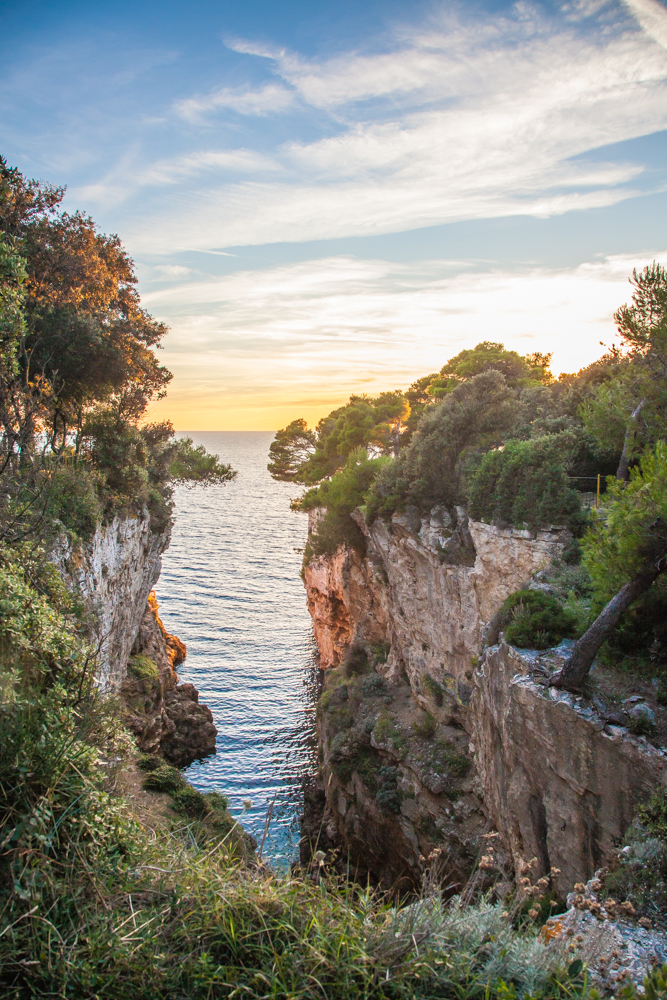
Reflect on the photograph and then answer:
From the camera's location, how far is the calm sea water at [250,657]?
81.8ft

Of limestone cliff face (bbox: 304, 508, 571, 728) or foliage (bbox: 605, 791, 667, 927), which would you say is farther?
limestone cliff face (bbox: 304, 508, 571, 728)

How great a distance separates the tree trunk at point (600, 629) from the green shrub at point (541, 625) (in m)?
1.50

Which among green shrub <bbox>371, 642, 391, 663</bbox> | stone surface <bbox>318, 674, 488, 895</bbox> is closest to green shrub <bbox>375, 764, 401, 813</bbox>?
stone surface <bbox>318, 674, 488, 895</bbox>

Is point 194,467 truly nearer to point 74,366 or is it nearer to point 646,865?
point 74,366

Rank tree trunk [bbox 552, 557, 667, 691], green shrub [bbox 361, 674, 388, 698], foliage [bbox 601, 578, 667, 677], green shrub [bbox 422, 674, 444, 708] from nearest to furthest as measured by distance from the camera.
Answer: tree trunk [bbox 552, 557, 667, 691], foliage [bbox 601, 578, 667, 677], green shrub [bbox 422, 674, 444, 708], green shrub [bbox 361, 674, 388, 698]

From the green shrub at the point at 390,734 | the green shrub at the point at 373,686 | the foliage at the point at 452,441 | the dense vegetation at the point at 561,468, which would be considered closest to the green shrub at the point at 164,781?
the green shrub at the point at 390,734

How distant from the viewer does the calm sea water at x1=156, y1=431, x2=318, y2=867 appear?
24922 millimetres

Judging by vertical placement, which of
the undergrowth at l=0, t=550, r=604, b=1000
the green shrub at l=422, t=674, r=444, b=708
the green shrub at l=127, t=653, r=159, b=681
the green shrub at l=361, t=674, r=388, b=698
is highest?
the undergrowth at l=0, t=550, r=604, b=1000

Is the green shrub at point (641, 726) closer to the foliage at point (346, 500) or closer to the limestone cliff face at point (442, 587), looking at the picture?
the limestone cliff face at point (442, 587)

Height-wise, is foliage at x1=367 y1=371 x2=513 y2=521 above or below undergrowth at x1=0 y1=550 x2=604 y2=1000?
above

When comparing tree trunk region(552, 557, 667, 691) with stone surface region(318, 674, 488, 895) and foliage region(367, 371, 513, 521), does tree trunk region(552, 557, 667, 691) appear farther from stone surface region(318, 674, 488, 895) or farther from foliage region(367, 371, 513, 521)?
foliage region(367, 371, 513, 521)

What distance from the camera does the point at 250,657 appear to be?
37688 millimetres

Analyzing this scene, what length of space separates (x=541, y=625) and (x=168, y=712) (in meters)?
22.1

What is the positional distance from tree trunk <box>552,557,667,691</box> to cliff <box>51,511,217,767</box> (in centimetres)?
873
